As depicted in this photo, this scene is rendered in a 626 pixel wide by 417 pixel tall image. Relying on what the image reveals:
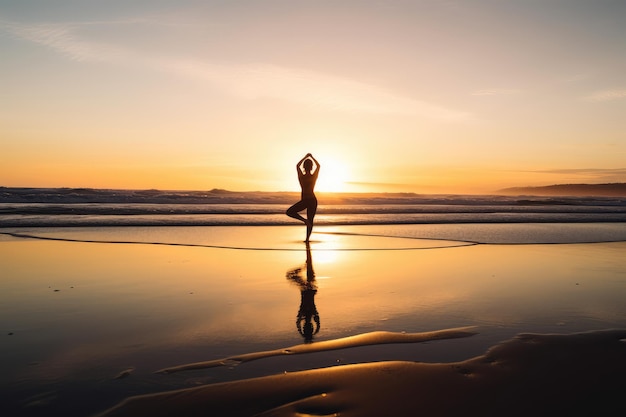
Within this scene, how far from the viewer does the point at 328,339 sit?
16.9 ft

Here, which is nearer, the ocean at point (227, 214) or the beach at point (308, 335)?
the beach at point (308, 335)

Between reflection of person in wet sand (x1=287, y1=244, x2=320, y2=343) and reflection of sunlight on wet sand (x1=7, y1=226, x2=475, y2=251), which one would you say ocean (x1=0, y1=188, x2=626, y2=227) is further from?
reflection of person in wet sand (x1=287, y1=244, x2=320, y2=343)

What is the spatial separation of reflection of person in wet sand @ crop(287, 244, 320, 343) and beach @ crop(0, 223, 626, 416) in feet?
0.13

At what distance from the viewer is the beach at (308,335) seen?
3.69m

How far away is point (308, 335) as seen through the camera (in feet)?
17.4

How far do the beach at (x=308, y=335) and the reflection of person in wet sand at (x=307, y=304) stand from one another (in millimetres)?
41

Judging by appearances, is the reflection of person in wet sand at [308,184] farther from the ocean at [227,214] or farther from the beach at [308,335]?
the ocean at [227,214]

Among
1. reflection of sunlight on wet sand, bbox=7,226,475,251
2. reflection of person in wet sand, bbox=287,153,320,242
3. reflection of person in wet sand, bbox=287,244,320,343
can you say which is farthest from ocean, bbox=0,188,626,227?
reflection of person in wet sand, bbox=287,244,320,343

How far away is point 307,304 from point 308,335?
1528 mm

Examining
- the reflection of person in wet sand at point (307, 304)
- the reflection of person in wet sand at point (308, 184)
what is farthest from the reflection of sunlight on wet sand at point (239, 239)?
the reflection of person in wet sand at point (307, 304)

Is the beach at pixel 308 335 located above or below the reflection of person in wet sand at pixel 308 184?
below

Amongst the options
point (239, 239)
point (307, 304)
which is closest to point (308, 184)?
point (239, 239)

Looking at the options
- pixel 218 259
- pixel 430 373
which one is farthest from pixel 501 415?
pixel 218 259

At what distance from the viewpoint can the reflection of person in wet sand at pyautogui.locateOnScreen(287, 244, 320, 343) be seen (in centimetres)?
551
